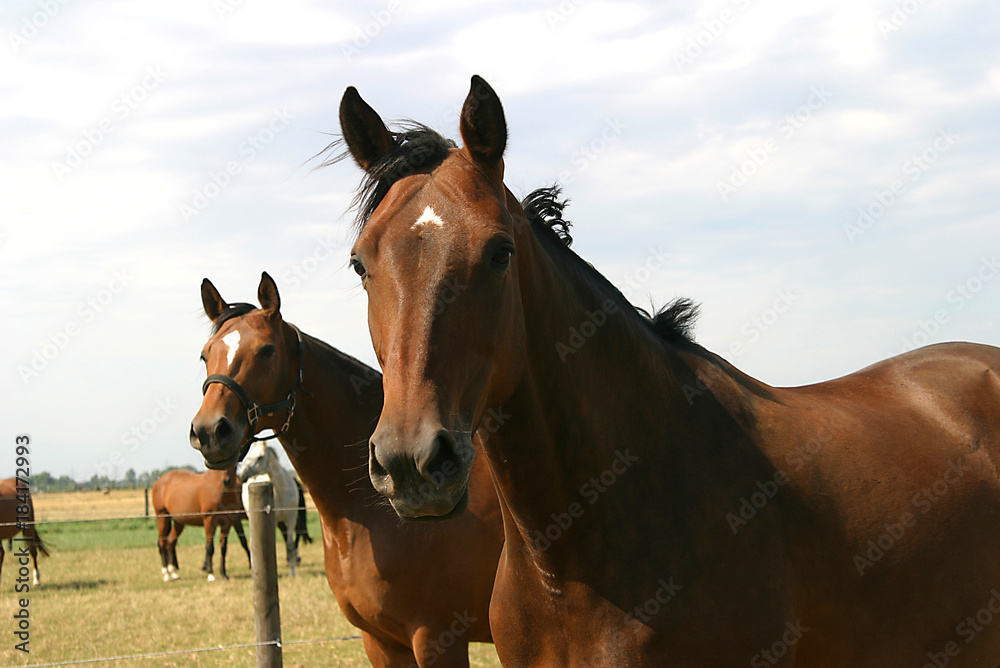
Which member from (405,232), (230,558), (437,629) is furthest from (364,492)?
(230,558)

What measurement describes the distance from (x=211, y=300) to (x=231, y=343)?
794 mm

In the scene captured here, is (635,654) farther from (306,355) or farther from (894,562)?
(306,355)

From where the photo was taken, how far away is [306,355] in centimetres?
477

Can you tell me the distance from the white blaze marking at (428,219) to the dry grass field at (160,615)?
14.6 feet

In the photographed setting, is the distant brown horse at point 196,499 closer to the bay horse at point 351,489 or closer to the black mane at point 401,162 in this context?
the bay horse at point 351,489

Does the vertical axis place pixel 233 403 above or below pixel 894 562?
above

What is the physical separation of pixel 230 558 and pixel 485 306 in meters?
18.6
